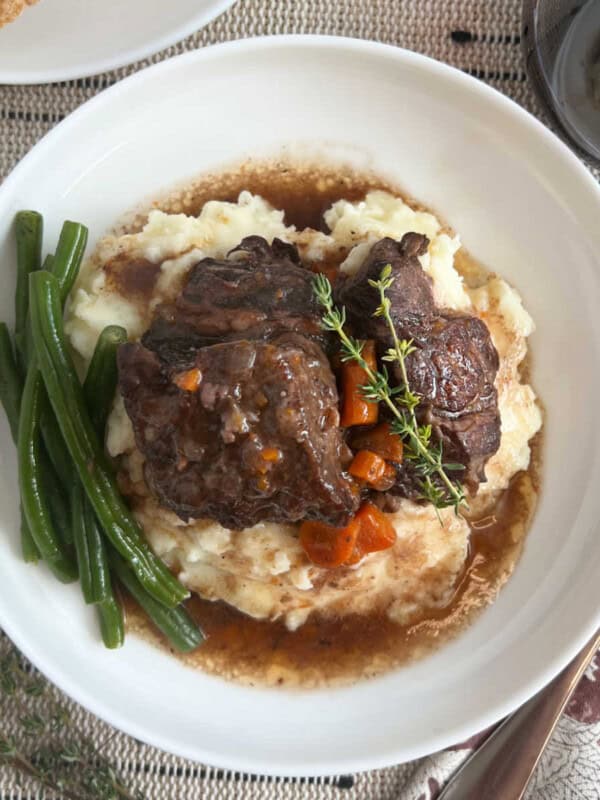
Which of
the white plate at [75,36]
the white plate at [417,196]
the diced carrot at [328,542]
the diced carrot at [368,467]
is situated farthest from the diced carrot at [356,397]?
the white plate at [75,36]

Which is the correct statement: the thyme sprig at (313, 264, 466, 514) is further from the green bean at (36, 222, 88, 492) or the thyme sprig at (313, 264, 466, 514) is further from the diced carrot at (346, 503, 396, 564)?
the green bean at (36, 222, 88, 492)

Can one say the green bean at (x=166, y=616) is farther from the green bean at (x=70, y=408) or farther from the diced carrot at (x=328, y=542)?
the diced carrot at (x=328, y=542)

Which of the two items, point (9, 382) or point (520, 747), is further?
point (520, 747)

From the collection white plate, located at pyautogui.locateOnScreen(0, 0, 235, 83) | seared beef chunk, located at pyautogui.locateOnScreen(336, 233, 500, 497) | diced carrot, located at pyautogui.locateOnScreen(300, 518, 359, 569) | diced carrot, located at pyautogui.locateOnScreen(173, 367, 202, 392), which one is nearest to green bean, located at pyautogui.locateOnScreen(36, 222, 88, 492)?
white plate, located at pyautogui.locateOnScreen(0, 0, 235, 83)

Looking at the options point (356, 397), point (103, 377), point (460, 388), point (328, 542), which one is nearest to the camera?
point (356, 397)

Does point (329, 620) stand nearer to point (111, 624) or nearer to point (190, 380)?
point (111, 624)

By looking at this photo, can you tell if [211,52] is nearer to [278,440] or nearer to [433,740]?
[278,440]

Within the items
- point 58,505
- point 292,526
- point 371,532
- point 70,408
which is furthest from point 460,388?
point 58,505
